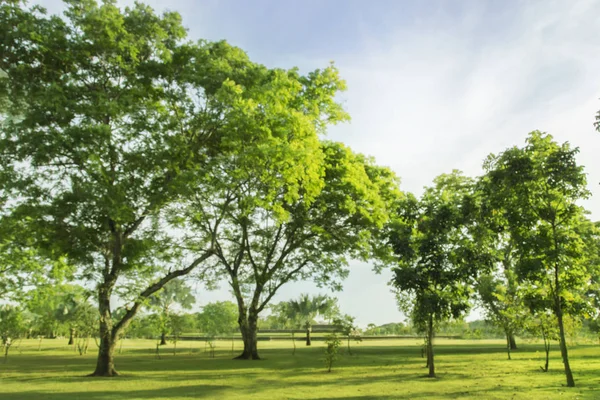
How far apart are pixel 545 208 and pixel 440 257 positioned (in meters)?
4.97

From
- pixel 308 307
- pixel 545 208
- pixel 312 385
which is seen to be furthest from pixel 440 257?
pixel 308 307

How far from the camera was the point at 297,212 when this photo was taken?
30.3 m

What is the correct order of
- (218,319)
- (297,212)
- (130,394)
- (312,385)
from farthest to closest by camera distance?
(218,319) < (297,212) < (312,385) < (130,394)

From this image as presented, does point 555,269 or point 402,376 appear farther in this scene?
point 402,376

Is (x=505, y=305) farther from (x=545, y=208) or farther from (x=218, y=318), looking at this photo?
(x=218, y=318)

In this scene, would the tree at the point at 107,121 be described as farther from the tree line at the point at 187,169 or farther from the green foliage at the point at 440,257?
the green foliage at the point at 440,257

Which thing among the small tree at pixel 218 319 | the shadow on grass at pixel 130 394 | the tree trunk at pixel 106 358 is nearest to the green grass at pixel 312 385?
the shadow on grass at pixel 130 394

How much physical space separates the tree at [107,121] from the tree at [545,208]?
1055cm

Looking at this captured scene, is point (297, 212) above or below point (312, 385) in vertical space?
above

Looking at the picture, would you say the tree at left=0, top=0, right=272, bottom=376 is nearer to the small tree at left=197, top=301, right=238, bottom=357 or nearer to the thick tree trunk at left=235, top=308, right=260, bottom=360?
the thick tree trunk at left=235, top=308, right=260, bottom=360

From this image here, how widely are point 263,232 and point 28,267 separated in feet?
59.8

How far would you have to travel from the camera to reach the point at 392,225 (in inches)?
841

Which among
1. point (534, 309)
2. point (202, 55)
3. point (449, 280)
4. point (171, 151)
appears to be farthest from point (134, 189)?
point (534, 309)

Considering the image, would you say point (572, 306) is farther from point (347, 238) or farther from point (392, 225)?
point (347, 238)
